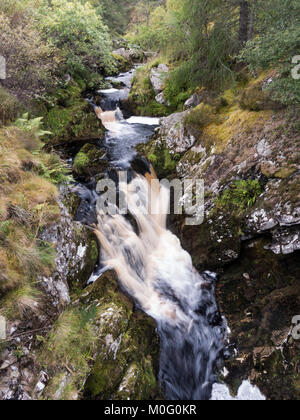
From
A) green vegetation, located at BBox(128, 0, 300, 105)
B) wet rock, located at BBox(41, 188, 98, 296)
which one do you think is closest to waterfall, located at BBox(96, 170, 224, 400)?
wet rock, located at BBox(41, 188, 98, 296)

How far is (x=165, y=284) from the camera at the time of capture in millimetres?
6648

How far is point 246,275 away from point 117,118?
10.5 m

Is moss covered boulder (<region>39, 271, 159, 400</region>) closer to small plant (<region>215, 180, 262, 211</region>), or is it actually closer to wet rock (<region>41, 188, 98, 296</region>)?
wet rock (<region>41, 188, 98, 296</region>)

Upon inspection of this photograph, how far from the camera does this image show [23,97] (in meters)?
8.39

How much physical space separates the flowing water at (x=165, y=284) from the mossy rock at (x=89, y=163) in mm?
471

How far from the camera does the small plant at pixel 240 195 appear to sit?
20.5ft

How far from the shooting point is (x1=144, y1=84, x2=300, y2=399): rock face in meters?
4.98

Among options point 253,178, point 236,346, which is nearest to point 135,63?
point 253,178

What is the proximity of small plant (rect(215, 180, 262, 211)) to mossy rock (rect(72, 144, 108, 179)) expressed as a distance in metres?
4.46

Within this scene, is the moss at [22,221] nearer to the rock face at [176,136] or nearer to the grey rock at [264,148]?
the rock face at [176,136]

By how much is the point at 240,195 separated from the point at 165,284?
320 cm

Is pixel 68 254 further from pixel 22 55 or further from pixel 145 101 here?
pixel 145 101
